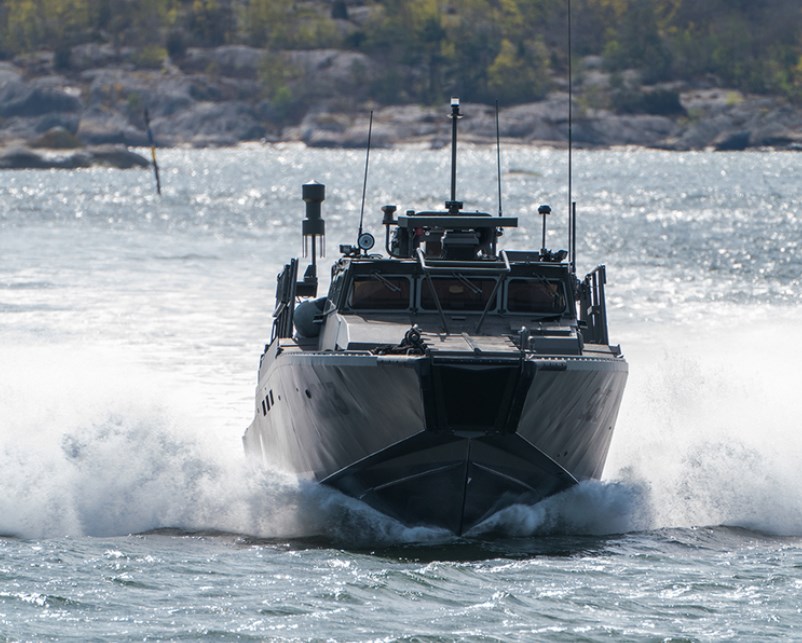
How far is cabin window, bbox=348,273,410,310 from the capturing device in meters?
20.0

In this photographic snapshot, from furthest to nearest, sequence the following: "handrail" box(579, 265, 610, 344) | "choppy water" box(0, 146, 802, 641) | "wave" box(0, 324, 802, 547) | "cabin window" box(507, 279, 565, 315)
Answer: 1. "handrail" box(579, 265, 610, 344)
2. "cabin window" box(507, 279, 565, 315)
3. "wave" box(0, 324, 802, 547)
4. "choppy water" box(0, 146, 802, 641)

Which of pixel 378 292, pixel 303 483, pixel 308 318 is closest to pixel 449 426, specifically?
pixel 303 483

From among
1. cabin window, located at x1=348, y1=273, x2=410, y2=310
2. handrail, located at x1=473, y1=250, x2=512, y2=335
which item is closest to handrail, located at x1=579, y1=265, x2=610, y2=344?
handrail, located at x1=473, y1=250, x2=512, y2=335

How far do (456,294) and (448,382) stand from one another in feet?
8.79

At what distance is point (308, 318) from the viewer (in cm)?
2111

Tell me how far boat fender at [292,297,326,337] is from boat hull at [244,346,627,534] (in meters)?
1.49

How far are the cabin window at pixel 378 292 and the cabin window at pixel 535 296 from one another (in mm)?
1314

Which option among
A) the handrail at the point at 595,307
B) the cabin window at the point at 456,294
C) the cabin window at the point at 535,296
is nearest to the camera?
the cabin window at the point at 456,294

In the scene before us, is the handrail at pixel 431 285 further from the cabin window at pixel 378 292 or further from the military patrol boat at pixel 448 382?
the cabin window at pixel 378 292

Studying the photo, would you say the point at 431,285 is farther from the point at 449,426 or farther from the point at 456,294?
the point at 449,426

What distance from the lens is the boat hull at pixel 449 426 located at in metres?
17.6

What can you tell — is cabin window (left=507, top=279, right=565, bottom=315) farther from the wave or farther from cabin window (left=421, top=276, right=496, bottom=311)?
the wave

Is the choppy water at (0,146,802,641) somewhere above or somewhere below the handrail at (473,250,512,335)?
below

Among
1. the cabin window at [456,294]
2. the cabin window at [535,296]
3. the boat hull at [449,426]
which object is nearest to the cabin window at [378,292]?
the cabin window at [456,294]
